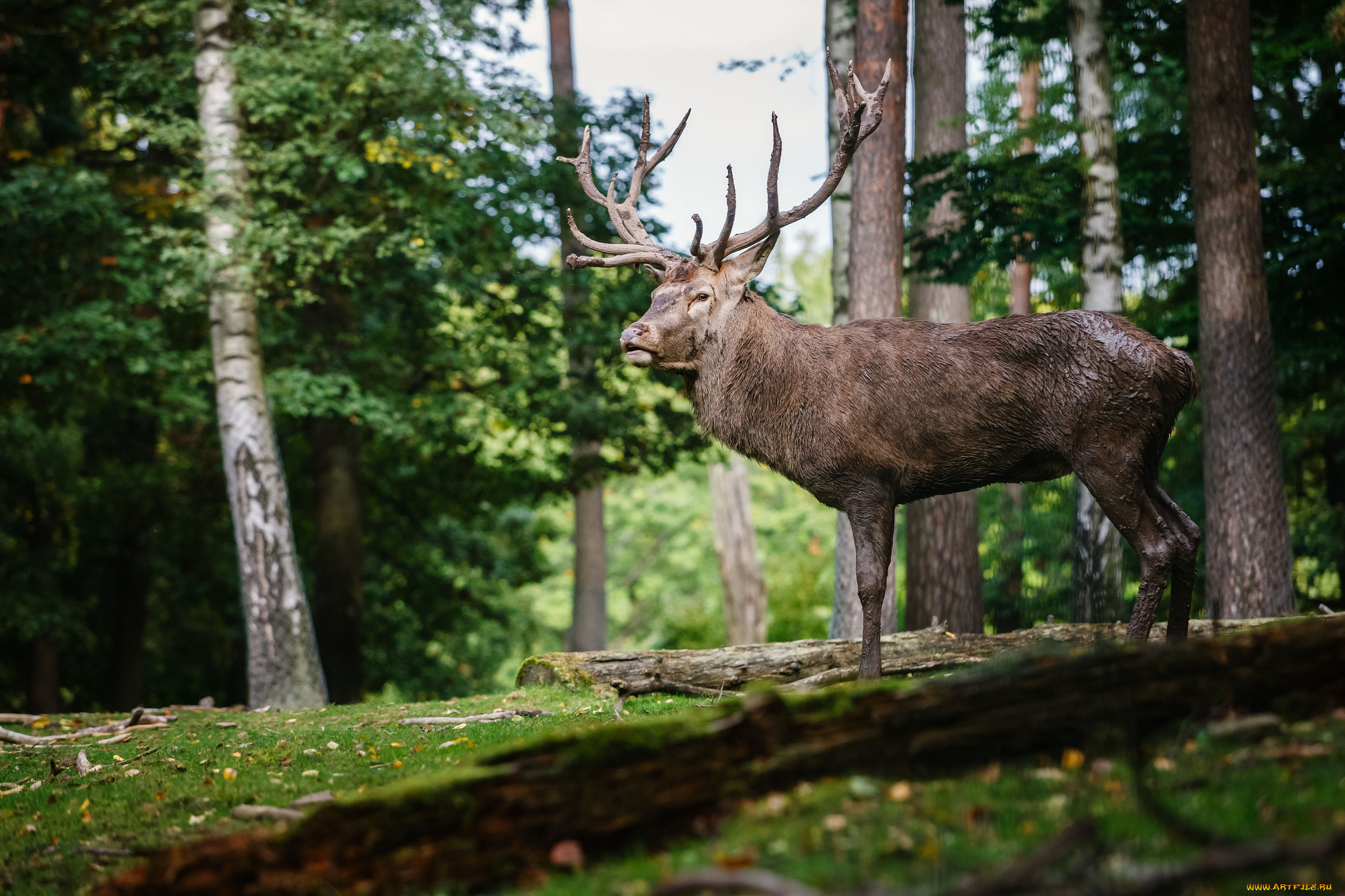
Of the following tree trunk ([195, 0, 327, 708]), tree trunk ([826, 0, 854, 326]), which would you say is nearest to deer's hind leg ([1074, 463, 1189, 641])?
tree trunk ([826, 0, 854, 326])

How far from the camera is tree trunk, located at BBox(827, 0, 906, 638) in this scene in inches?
416

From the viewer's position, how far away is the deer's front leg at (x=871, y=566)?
6805 mm

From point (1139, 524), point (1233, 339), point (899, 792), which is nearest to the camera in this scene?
point (899, 792)

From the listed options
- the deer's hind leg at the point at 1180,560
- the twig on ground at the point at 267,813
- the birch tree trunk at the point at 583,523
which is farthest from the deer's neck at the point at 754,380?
the birch tree trunk at the point at 583,523

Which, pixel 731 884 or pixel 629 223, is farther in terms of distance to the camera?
pixel 629 223

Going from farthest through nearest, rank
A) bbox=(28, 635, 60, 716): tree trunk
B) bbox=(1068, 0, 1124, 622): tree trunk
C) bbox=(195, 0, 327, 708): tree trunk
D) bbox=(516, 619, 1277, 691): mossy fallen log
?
bbox=(28, 635, 60, 716): tree trunk < bbox=(195, 0, 327, 708): tree trunk < bbox=(1068, 0, 1124, 622): tree trunk < bbox=(516, 619, 1277, 691): mossy fallen log

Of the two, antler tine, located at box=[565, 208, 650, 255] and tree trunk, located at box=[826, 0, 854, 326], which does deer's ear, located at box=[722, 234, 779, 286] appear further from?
tree trunk, located at box=[826, 0, 854, 326]

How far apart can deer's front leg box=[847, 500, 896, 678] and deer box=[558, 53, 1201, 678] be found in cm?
Result: 1

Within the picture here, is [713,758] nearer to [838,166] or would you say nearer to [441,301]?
[838,166]

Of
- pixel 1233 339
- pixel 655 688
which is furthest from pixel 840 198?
pixel 655 688

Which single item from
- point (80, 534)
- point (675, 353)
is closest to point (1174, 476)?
point (675, 353)

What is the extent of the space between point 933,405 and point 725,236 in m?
1.81

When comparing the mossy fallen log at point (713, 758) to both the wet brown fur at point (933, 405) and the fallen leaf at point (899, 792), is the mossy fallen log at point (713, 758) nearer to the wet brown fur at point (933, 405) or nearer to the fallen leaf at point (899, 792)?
the fallen leaf at point (899, 792)

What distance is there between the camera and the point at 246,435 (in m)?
12.4
